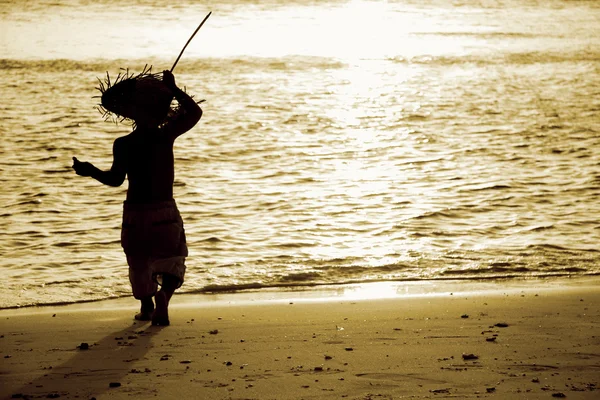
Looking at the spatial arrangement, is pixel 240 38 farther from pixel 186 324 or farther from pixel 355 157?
pixel 186 324

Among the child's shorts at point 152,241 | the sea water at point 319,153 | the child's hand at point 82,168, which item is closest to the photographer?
the child's hand at point 82,168

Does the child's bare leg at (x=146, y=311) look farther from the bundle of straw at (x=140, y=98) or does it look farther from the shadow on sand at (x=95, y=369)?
the bundle of straw at (x=140, y=98)

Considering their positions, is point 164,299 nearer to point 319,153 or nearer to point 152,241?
point 152,241

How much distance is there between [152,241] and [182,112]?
0.72 metres

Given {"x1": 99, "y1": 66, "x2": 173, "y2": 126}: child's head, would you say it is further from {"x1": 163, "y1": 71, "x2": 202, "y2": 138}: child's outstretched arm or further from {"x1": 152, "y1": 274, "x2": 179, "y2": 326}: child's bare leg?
{"x1": 152, "y1": 274, "x2": 179, "y2": 326}: child's bare leg

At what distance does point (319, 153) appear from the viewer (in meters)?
12.3

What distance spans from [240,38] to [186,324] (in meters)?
18.5

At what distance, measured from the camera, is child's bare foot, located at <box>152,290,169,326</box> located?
17.9 feet

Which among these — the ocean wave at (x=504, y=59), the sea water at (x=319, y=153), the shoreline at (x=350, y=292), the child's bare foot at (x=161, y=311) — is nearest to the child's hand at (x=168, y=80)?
the child's bare foot at (x=161, y=311)

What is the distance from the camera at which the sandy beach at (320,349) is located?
170 inches

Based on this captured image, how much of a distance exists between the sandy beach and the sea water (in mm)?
1031

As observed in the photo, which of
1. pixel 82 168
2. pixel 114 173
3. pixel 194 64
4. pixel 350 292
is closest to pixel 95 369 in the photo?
pixel 82 168

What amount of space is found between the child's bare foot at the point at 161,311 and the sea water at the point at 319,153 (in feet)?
4.33

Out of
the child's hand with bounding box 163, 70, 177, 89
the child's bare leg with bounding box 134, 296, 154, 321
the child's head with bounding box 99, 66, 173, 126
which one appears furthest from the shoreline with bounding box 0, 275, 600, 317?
the child's hand with bounding box 163, 70, 177, 89
